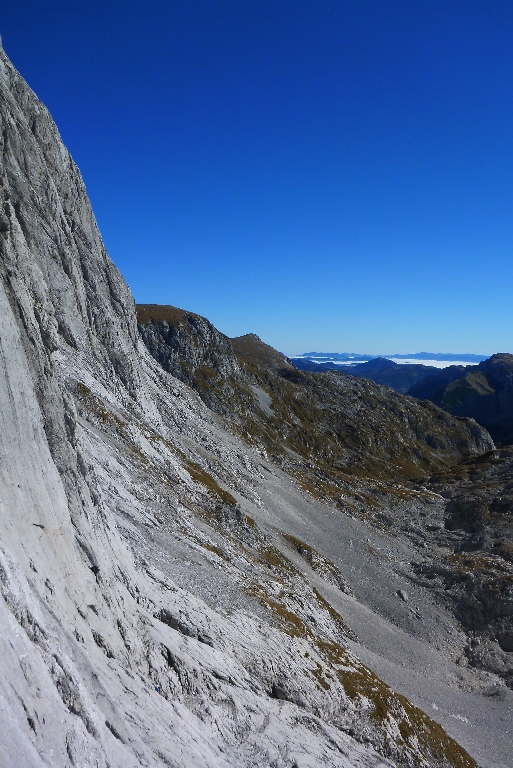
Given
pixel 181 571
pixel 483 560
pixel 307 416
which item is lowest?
pixel 483 560

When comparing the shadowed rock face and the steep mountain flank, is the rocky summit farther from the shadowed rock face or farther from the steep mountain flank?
the shadowed rock face

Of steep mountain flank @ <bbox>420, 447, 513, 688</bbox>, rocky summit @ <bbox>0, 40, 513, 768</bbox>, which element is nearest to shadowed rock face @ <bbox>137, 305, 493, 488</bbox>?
steep mountain flank @ <bbox>420, 447, 513, 688</bbox>

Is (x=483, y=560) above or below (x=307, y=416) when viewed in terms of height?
below

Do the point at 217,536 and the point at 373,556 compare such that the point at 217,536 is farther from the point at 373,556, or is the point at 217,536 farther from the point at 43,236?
the point at 43,236

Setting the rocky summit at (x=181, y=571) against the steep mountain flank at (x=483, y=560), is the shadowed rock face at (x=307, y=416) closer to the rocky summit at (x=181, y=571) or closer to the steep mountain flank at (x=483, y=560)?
the steep mountain flank at (x=483, y=560)

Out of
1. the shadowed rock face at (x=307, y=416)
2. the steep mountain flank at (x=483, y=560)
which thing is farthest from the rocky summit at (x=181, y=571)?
the shadowed rock face at (x=307, y=416)

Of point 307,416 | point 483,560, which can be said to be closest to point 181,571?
point 483,560

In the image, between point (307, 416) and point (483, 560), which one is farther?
point (307, 416)

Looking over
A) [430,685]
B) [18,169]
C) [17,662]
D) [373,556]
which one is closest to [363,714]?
[430,685]

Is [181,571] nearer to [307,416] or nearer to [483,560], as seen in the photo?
[483,560]
